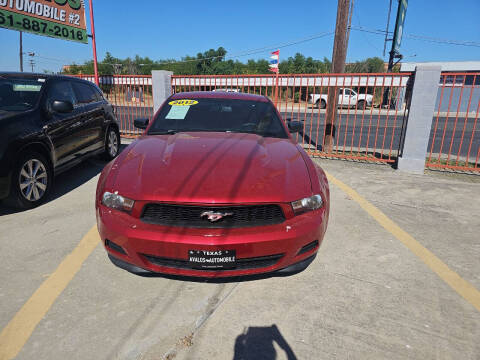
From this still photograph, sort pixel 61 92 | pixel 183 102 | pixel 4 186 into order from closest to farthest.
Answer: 1. pixel 4 186
2. pixel 183 102
3. pixel 61 92

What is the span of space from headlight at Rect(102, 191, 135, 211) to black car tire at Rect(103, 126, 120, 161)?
14.1ft

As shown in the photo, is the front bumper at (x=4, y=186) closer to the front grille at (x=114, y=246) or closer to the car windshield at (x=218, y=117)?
the car windshield at (x=218, y=117)

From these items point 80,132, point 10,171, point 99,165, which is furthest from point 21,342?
point 99,165

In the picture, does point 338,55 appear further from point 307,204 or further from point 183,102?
point 307,204

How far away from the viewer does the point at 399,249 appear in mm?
3275

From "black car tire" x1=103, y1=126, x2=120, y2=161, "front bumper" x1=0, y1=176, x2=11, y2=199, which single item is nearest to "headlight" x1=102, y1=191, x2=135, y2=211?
"front bumper" x1=0, y1=176, x2=11, y2=199

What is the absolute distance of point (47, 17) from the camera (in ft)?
32.0

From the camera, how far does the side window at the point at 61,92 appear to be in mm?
4599

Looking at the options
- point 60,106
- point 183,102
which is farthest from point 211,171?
point 60,106

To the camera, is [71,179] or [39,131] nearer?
[39,131]

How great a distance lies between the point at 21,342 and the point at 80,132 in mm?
3779

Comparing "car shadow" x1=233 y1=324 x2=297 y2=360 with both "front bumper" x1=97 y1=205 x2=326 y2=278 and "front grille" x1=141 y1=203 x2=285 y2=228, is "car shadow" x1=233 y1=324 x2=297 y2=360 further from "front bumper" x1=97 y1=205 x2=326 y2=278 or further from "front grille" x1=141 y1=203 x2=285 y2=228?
"front grille" x1=141 y1=203 x2=285 y2=228

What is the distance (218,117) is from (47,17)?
30.6 ft

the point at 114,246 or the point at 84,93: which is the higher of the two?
the point at 84,93
